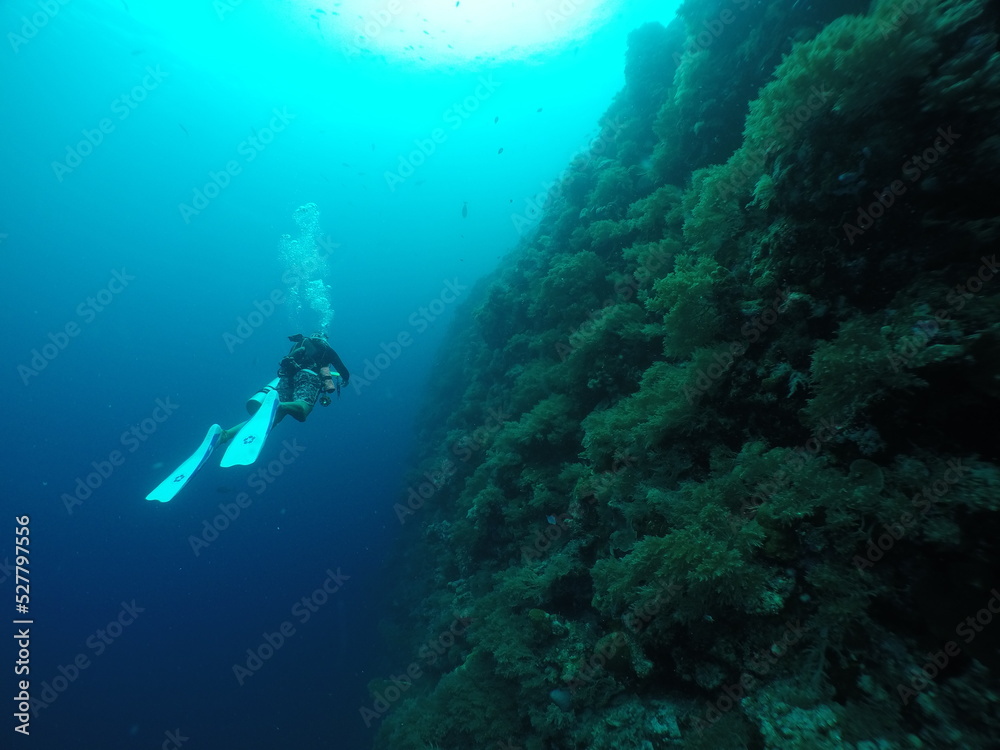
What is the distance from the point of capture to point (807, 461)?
298cm

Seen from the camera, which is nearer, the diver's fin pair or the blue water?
the diver's fin pair

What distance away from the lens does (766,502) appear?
3.05 m

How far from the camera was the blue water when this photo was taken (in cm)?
2619

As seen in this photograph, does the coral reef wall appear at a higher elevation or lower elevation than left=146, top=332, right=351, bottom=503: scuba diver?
higher

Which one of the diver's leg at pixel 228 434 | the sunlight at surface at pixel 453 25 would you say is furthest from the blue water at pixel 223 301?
the diver's leg at pixel 228 434

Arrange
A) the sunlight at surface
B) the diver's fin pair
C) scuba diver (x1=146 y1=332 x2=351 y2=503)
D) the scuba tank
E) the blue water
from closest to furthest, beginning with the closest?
the diver's fin pair < scuba diver (x1=146 y1=332 x2=351 y2=503) < the scuba tank < the blue water < the sunlight at surface

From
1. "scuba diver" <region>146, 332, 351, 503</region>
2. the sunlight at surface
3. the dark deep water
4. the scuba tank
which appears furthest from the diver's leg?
the sunlight at surface

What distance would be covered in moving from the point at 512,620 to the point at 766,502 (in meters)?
4.12

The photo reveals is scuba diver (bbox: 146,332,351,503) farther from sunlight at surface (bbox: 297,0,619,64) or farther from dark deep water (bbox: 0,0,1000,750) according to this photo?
sunlight at surface (bbox: 297,0,619,64)

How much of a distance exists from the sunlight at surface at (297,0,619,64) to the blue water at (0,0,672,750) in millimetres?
558

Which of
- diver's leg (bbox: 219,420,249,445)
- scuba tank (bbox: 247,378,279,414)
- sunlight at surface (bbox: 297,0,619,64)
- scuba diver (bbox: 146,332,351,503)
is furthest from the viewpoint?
sunlight at surface (bbox: 297,0,619,64)

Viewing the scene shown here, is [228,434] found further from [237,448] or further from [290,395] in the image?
[237,448]

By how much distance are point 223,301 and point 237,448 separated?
80579mm

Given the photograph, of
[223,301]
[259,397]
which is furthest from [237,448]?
[223,301]
